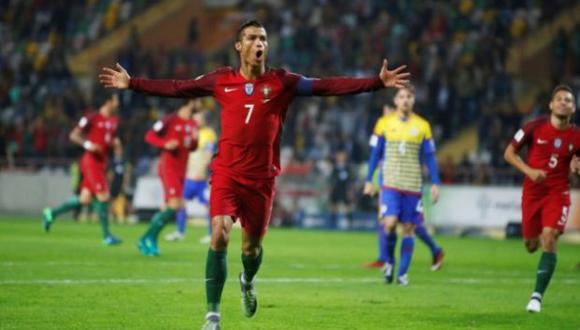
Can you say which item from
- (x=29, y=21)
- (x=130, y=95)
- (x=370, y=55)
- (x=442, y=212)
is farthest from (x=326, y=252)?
(x=29, y=21)

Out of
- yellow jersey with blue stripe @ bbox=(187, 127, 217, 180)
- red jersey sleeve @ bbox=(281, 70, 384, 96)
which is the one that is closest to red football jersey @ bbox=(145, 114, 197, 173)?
yellow jersey with blue stripe @ bbox=(187, 127, 217, 180)

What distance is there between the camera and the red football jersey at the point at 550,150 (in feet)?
44.0

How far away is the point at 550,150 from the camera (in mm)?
13453

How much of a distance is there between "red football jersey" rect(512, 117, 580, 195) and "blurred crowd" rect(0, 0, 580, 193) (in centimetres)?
1783

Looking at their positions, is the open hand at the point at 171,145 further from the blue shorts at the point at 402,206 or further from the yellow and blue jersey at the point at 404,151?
the blue shorts at the point at 402,206

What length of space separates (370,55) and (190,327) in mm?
26989

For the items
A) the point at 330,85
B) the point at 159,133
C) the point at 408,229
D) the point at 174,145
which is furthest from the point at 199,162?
the point at 330,85

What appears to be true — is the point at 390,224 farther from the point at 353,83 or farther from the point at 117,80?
the point at 117,80

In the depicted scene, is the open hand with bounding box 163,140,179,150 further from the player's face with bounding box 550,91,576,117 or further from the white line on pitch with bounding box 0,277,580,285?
the player's face with bounding box 550,91,576,117

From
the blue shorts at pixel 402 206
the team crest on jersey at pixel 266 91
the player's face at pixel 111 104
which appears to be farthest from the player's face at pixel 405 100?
the player's face at pixel 111 104

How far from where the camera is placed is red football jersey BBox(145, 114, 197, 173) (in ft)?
71.2

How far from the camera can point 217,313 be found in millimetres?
10312

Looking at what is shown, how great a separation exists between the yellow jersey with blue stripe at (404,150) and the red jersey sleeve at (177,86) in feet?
19.6

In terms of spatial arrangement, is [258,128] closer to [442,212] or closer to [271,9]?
[442,212]
